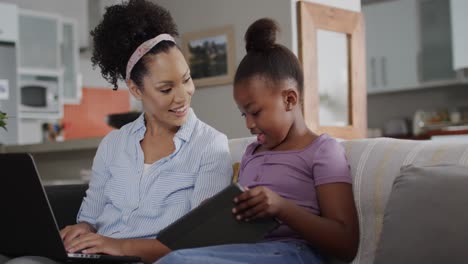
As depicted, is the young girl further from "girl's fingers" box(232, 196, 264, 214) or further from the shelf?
the shelf

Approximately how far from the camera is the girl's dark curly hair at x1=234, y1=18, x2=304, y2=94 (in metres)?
1.49

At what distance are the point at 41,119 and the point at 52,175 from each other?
1460 mm

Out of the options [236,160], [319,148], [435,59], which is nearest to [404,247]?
[319,148]

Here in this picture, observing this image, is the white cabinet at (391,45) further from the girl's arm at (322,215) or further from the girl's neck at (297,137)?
the girl's arm at (322,215)

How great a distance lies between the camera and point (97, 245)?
1410 millimetres

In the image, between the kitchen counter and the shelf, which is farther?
the kitchen counter

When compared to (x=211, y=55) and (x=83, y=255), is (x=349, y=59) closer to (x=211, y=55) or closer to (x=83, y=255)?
(x=211, y=55)

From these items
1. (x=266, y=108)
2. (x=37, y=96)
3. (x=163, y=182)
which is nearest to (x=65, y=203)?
(x=163, y=182)

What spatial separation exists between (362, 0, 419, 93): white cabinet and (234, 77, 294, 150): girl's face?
4.74 meters

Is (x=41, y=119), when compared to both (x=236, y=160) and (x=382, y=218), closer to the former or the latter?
(x=236, y=160)

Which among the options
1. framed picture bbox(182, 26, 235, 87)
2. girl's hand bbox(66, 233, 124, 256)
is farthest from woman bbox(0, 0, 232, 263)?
framed picture bbox(182, 26, 235, 87)

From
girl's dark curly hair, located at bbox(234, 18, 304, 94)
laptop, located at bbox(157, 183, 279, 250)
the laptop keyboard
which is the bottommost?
the laptop keyboard

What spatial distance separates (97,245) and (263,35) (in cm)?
63

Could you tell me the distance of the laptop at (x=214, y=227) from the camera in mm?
1186
